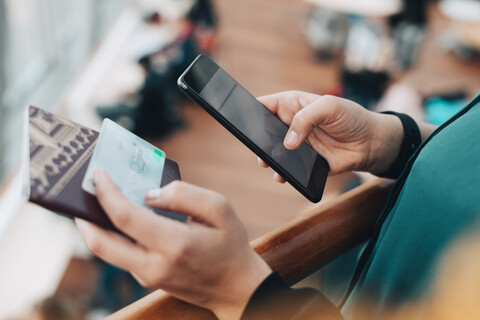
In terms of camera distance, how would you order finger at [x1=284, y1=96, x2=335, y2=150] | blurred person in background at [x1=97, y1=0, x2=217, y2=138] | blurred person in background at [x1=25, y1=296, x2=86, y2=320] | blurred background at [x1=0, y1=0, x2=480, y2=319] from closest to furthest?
1. finger at [x1=284, y1=96, x2=335, y2=150]
2. blurred person in background at [x1=25, y1=296, x2=86, y2=320]
3. blurred background at [x1=0, y1=0, x2=480, y2=319]
4. blurred person in background at [x1=97, y1=0, x2=217, y2=138]

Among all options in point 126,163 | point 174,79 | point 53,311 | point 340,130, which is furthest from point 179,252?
point 174,79

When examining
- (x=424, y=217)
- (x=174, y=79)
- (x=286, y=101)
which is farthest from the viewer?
(x=174, y=79)

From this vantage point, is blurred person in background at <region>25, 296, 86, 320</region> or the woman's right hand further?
blurred person in background at <region>25, 296, 86, 320</region>

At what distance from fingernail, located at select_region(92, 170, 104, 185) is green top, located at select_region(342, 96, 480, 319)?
35 cm

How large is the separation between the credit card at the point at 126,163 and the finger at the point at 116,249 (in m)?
0.04

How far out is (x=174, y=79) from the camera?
2854 millimetres

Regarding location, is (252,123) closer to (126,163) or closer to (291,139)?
(291,139)

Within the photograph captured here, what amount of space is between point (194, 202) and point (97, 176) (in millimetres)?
101

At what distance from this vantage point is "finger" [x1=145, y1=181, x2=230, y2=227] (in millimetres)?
395

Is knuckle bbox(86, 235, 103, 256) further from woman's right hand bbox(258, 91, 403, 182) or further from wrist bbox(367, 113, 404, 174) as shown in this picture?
wrist bbox(367, 113, 404, 174)

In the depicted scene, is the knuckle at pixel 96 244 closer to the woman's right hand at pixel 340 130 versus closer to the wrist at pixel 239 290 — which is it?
the wrist at pixel 239 290

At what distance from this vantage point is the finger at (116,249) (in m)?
0.38

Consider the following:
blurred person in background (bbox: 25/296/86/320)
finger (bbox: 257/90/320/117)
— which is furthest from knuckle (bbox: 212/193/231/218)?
blurred person in background (bbox: 25/296/86/320)

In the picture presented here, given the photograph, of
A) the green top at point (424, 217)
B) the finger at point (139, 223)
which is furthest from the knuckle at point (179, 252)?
the green top at point (424, 217)
